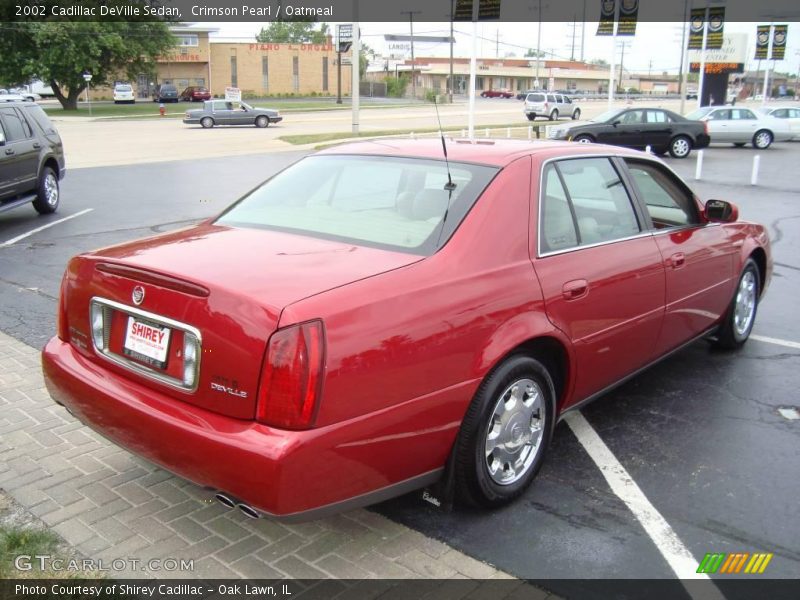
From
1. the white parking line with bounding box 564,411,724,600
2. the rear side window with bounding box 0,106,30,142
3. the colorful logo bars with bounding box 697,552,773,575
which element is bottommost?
the colorful logo bars with bounding box 697,552,773,575

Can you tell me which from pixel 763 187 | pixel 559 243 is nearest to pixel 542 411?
pixel 559 243

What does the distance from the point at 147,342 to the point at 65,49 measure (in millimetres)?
55336

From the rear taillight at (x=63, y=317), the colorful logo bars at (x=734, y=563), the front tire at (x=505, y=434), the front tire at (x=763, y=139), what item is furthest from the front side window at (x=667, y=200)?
the front tire at (x=763, y=139)

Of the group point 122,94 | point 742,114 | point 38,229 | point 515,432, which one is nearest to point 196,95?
point 122,94

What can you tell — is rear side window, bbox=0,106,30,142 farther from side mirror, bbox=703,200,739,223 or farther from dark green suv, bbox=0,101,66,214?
side mirror, bbox=703,200,739,223

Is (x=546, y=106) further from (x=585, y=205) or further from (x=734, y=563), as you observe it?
(x=734, y=563)

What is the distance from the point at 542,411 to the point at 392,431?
1061 mm

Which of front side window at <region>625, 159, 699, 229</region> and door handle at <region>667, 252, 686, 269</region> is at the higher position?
front side window at <region>625, 159, 699, 229</region>

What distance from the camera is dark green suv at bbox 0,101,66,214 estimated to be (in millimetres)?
10719

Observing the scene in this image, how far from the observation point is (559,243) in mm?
3742

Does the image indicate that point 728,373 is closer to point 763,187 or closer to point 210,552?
point 210,552

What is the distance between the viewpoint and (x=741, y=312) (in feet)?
18.7

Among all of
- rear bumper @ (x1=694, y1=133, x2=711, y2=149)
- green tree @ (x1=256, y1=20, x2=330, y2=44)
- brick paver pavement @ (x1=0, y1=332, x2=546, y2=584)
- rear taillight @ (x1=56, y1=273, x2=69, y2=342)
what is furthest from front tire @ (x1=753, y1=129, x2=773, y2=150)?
green tree @ (x1=256, y1=20, x2=330, y2=44)

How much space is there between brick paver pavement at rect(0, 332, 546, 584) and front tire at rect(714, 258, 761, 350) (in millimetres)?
3370
